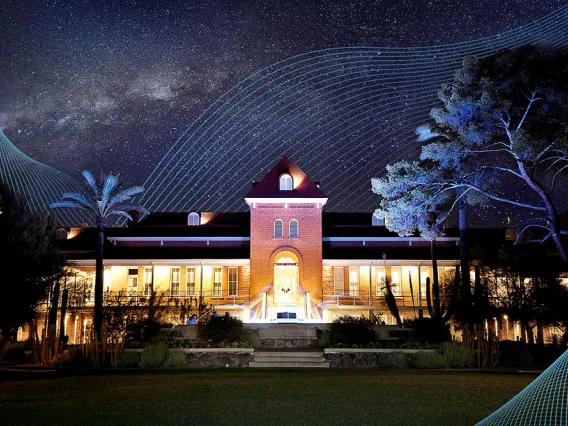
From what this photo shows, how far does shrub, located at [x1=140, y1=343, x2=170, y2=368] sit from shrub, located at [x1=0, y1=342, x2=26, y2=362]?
7.27 m

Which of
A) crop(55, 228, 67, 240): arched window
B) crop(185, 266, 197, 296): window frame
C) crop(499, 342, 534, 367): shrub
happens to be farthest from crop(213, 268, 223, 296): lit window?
crop(499, 342, 534, 367): shrub

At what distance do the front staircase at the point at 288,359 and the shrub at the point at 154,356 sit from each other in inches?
137

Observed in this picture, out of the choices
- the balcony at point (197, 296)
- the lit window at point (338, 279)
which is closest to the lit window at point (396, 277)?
the lit window at point (338, 279)

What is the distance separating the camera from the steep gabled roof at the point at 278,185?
42.2m

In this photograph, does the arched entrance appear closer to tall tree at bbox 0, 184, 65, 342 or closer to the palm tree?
the palm tree

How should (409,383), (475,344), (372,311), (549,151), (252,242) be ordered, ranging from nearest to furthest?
(409,383)
(549,151)
(475,344)
(372,311)
(252,242)

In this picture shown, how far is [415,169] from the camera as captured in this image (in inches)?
945

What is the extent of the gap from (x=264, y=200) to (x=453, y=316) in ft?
50.8

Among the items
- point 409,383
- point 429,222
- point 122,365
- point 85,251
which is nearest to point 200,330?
point 122,365

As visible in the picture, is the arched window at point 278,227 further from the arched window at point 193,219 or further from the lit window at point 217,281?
the arched window at point 193,219

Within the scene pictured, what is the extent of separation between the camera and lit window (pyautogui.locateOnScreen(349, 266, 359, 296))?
43.0 m

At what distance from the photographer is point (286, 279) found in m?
42.8

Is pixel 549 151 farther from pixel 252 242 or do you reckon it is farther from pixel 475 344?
pixel 252 242

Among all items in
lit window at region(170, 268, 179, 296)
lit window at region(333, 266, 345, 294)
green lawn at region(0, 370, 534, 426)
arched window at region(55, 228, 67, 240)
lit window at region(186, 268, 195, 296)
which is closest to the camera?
green lawn at region(0, 370, 534, 426)
